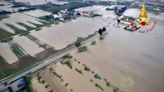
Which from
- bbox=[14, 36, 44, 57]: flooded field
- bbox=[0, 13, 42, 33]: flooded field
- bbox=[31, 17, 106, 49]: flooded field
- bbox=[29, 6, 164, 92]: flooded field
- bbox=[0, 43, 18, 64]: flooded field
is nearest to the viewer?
bbox=[29, 6, 164, 92]: flooded field

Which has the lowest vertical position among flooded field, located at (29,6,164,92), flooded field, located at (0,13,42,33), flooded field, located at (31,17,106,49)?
Result: flooded field, located at (29,6,164,92)

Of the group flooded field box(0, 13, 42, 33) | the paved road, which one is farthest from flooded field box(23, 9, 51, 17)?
the paved road

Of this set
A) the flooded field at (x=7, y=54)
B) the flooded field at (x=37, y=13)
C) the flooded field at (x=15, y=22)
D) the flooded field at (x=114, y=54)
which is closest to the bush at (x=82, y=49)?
the flooded field at (x=114, y=54)

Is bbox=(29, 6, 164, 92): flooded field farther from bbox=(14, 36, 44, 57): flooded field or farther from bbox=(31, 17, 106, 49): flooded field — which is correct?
bbox=(14, 36, 44, 57): flooded field

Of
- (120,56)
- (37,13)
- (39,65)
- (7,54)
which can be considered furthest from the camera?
(37,13)

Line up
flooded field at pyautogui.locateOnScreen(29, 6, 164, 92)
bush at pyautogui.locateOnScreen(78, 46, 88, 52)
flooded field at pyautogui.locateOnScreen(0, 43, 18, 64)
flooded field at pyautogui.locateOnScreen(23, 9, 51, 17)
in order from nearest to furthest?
flooded field at pyautogui.locateOnScreen(29, 6, 164, 92) → flooded field at pyautogui.locateOnScreen(0, 43, 18, 64) → bush at pyautogui.locateOnScreen(78, 46, 88, 52) → flooded field at pyautogui.locateOnScreen(23, 9, 51, 17)

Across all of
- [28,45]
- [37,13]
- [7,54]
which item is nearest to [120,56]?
[28,45]

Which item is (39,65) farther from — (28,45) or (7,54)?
(28,45)

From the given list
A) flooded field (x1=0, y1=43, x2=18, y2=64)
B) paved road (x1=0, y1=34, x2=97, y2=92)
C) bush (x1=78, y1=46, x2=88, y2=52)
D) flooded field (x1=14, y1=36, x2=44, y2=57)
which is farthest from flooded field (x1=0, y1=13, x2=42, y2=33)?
bush (x1=78, y1=46, x2=88, y2=52)

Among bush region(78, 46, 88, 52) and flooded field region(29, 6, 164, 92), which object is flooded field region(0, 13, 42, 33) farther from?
bush region(78, 46, 88, 52)

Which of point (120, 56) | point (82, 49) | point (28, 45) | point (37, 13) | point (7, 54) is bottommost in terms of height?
point (120, 56)

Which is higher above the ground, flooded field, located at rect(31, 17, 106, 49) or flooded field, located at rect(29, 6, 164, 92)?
flooded field, located at rect(31, 17, 106, 49)

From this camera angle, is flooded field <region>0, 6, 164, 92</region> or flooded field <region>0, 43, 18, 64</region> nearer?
flooded field <region>0, 6, 164, 92</region>
